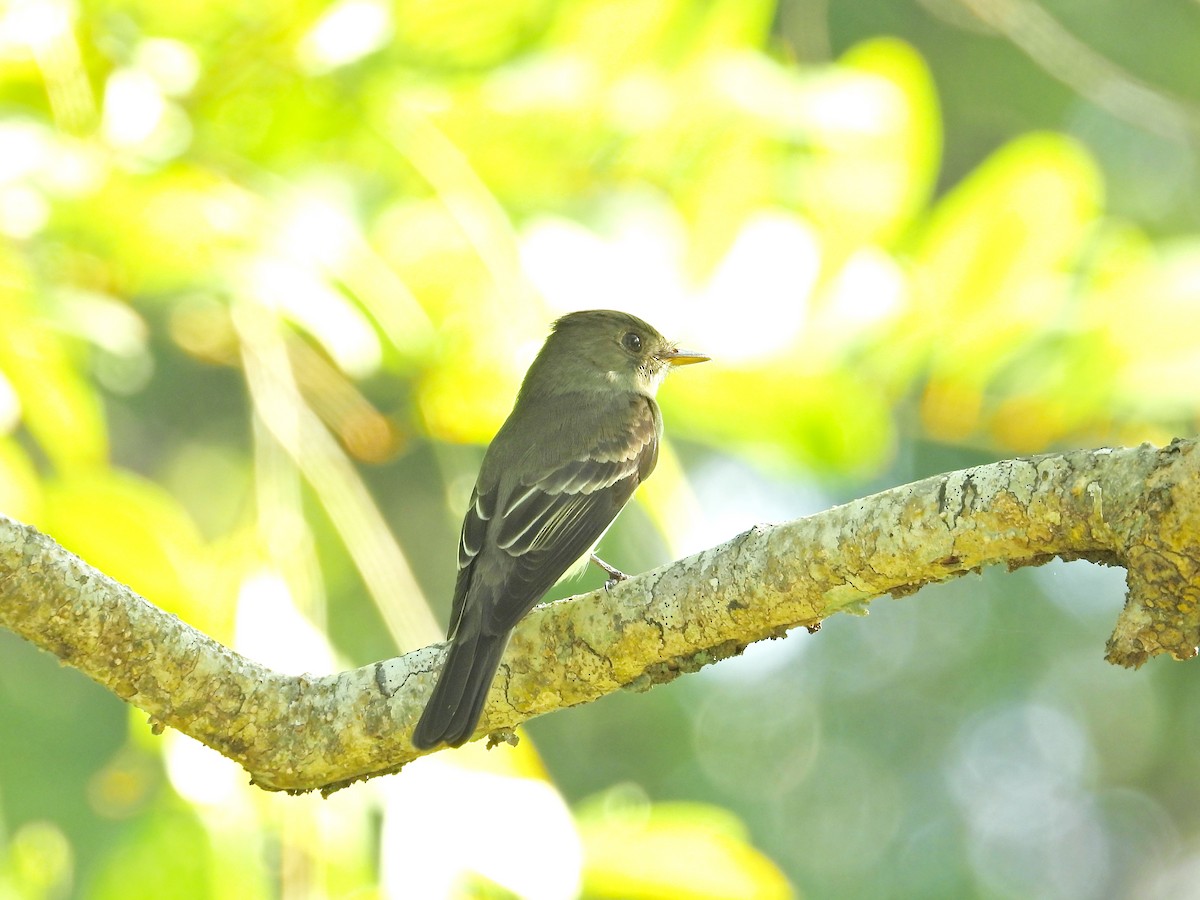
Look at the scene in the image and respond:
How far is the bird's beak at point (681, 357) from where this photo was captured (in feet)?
12.6

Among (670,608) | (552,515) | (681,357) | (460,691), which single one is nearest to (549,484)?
(552,515)

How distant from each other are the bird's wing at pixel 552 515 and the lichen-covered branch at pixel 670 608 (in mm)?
296

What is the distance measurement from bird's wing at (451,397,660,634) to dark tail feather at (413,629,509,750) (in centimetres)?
30

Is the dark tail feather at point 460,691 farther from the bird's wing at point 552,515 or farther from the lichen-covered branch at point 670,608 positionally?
the bird's wing at point 552,515

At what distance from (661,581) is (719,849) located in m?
0.56

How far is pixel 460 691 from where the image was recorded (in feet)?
9.82

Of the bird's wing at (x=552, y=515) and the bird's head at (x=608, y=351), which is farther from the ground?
the bird's head at (x=608, y=351)

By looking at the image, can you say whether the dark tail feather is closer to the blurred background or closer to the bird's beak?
the blurred background

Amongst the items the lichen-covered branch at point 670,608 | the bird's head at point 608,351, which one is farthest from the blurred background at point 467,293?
the bird's head at point 608,351

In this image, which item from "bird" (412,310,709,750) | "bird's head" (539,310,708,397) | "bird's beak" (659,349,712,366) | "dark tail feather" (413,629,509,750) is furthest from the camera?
"bird's head" (539,310,708,397)

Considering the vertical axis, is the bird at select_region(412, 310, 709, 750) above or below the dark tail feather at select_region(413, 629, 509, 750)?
above

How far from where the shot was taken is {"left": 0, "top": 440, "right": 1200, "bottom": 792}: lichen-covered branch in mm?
2205

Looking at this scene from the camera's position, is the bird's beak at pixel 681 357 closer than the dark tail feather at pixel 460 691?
No

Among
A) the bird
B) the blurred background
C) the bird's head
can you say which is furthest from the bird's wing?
the bird's head
